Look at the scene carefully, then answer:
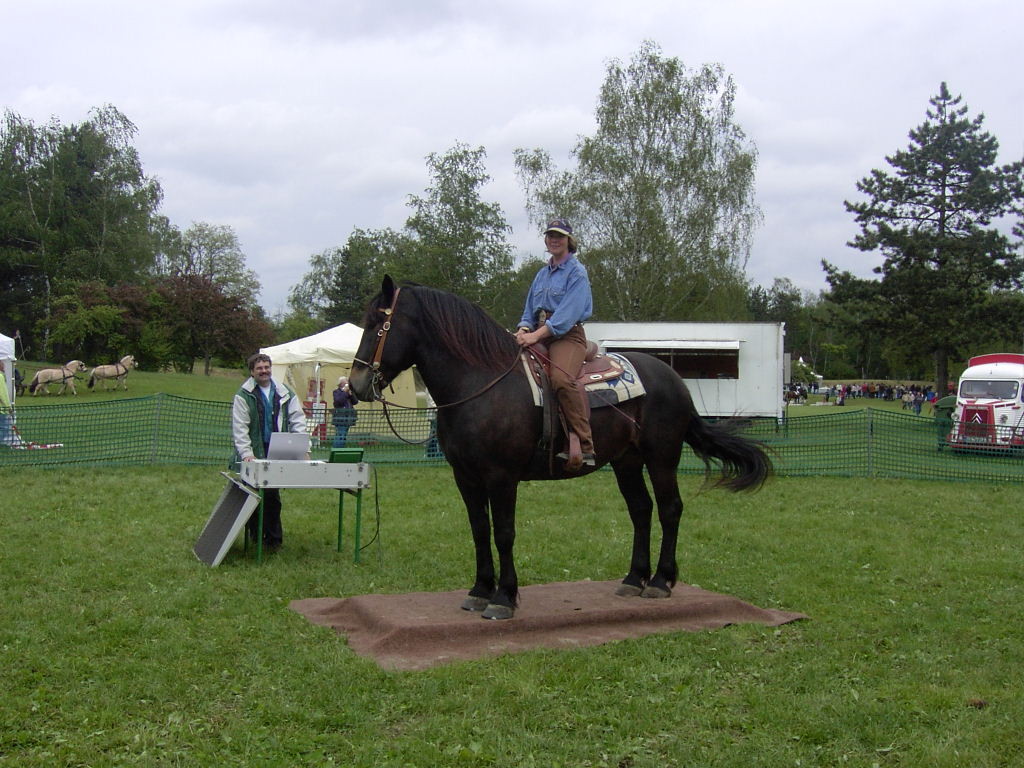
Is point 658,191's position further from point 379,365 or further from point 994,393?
point 379,365

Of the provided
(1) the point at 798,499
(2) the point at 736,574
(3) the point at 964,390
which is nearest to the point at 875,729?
(2) the point at 736,574

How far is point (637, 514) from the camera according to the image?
21.2 feet

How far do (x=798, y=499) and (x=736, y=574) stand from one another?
4447 mm

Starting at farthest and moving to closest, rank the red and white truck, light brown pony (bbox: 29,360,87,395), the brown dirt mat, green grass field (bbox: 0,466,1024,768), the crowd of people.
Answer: the crowd of people → light brown pony (bbox: 29,360,87,395) → the red and white truck → the brown dirt mat → green grass field (bbox: 0,466,1024,768)

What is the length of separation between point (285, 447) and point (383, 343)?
217cm

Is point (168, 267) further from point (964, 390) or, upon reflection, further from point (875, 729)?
point (875, 729)

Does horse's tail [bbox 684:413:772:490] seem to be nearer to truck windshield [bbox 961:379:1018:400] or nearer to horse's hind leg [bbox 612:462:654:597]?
horse's hind leg [bbox 612:462:654:597]

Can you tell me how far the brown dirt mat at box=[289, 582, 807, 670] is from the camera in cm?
502

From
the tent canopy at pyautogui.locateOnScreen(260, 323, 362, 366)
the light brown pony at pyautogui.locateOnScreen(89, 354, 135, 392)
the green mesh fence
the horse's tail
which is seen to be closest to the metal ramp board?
the horse's tail

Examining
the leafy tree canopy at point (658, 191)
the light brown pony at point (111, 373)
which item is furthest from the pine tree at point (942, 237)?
the light brown pony at point (111, 373)

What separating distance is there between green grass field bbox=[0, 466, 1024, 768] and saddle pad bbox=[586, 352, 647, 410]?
1569 millimetres

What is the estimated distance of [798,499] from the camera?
1138cm

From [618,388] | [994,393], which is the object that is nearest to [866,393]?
[994,393]

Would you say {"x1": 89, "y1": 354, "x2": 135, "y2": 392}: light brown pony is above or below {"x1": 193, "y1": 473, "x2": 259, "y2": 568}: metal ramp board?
above
